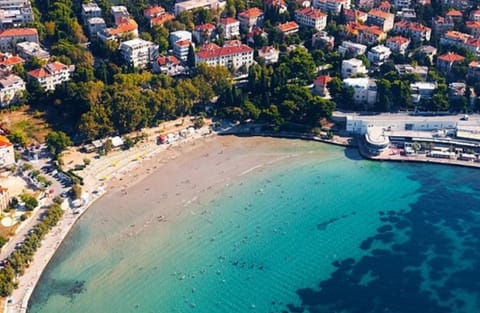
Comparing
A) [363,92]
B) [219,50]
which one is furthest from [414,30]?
[219,50]

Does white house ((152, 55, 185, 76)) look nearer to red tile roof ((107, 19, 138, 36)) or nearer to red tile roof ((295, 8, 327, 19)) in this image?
red tile roof ((107, 19, 138, 36))

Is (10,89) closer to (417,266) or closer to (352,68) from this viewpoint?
(352,68)

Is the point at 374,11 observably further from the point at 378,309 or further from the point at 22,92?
the point at 378,309

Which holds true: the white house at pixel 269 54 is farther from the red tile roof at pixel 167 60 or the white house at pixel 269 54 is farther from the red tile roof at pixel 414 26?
the red tile roof at pixel 414 26

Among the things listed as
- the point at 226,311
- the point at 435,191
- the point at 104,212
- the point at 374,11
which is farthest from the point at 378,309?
the point at 374,11

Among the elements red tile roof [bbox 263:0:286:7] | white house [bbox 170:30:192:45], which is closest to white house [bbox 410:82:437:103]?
red tile roof [bbox 263:0:286:7]

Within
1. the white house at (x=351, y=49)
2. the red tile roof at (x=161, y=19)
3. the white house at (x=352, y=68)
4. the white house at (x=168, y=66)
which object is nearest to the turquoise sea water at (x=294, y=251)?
the white house at (x=352, y=68)
